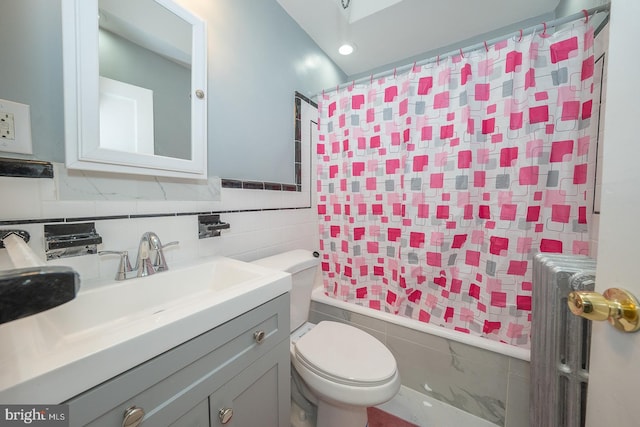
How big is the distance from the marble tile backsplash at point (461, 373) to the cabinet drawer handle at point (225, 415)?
102 centimetres

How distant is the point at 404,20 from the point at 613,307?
1.87 metres

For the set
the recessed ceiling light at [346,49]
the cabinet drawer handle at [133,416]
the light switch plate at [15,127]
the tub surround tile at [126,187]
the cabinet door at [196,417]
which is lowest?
the cabinet door at [196,417]

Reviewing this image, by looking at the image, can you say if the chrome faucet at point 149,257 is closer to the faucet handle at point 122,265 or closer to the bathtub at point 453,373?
the faucet handle at point 122,265

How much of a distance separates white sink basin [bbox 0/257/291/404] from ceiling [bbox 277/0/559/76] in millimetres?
1667

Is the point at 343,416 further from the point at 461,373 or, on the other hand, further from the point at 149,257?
the point at 149,257

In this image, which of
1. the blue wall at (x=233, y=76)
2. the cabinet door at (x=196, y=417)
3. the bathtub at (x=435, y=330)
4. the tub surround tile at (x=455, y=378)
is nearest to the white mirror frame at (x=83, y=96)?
the blue wall at (x=233, y=76)

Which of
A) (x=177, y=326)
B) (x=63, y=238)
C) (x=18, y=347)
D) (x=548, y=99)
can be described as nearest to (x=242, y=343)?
(x=177, y=326)

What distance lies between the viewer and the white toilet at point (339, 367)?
0.90m

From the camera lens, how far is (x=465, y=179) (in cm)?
124

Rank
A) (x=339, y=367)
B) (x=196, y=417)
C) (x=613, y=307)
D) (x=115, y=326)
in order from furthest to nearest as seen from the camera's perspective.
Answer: (x=339, y=367) → (x=115, y=326) → (x=196, y=417) → (x=613, y=307)

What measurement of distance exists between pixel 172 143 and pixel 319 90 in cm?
125

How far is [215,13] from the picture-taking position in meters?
1.13

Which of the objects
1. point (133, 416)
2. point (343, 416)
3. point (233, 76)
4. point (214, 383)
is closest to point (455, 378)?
point (343, 416)

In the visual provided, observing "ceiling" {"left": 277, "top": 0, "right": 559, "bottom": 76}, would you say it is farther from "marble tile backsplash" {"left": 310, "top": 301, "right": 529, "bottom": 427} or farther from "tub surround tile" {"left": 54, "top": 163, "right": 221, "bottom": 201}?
"marble tile backsplash" {"left": 310, "top": 301, "right": 529, "bottom": 427}
